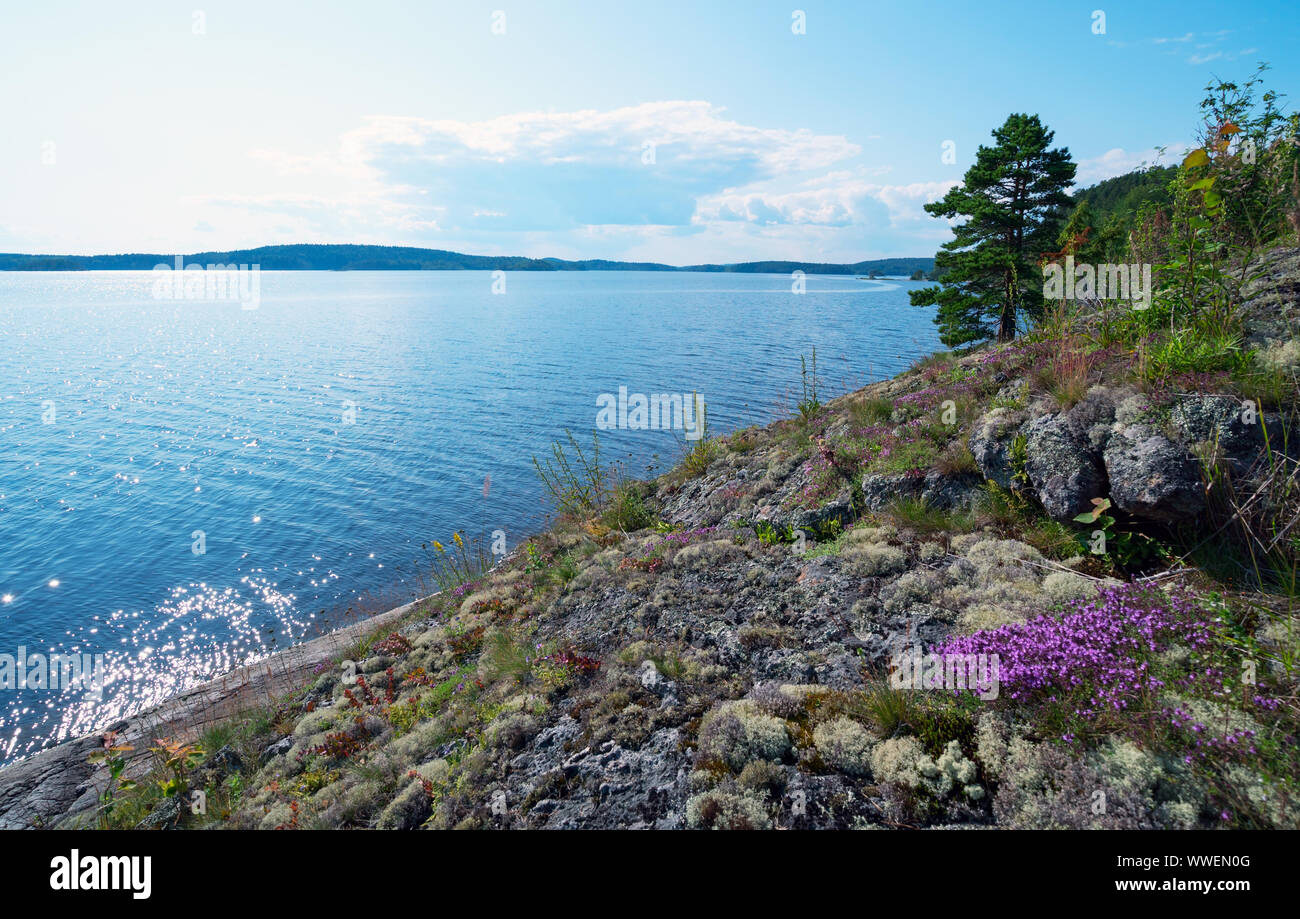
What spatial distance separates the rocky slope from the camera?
4.17 m

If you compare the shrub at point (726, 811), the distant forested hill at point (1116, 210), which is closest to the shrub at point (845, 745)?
the shrub at point (726, 811)

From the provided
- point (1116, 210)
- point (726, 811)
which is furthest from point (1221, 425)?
point (1116, 210)

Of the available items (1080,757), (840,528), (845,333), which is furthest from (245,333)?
(1080,757)

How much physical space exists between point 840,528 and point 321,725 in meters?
9.05

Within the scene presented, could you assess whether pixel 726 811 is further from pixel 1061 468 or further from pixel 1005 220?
pixel 1005 220

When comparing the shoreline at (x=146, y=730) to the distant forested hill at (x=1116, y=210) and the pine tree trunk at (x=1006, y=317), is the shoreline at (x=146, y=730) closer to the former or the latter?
the distant forested hill at (x=1116, y=210)

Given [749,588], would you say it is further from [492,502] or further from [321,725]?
[492,502]

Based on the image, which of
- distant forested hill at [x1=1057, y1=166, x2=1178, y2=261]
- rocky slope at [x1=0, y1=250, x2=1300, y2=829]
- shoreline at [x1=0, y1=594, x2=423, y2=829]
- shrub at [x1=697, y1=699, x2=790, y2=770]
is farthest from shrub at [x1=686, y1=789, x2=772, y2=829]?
shoreline at [x1=0, y1=594, x2=423, y2=829]

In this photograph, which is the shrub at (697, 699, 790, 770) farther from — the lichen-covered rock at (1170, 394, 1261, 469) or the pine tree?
the pine tree

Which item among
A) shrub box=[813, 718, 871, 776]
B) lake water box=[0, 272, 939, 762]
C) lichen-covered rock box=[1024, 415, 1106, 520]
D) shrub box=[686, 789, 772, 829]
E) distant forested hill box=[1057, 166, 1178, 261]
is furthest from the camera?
lake water box=[0, 272, 939, 762]

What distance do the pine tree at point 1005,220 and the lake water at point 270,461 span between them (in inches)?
381

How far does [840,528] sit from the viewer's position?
31.2 ft

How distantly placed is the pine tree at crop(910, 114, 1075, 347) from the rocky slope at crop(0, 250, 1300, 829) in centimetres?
1394
